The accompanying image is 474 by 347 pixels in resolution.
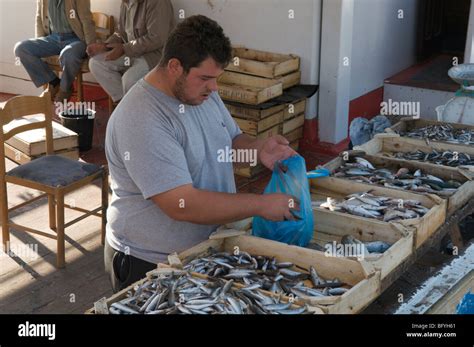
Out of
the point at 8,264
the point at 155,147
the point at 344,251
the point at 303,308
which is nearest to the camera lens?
the point at 303,308

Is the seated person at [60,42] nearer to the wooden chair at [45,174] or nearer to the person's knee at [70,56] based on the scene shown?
the person's knee at [70,56]

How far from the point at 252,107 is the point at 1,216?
280 cm

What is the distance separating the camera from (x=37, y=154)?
6820 millimetres

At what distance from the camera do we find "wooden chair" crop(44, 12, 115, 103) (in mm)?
9125

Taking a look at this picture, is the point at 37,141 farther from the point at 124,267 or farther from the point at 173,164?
the point at 173,164

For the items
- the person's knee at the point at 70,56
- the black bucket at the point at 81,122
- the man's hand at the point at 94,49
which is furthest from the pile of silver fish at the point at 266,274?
the person's knee at the point at 70,56

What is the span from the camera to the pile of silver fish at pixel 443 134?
552 cm

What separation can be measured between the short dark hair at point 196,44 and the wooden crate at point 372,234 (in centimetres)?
117

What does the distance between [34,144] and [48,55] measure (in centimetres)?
273

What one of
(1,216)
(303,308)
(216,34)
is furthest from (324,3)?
(303,308)

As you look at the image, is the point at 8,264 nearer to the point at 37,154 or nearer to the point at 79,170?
the point at 79,170

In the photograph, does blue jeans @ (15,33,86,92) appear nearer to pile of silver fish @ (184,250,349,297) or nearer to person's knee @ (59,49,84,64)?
person's knee @ (59,49,84,64)

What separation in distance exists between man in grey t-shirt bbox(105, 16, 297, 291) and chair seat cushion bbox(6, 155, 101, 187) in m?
2.01

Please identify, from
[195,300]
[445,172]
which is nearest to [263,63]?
[445,172]
